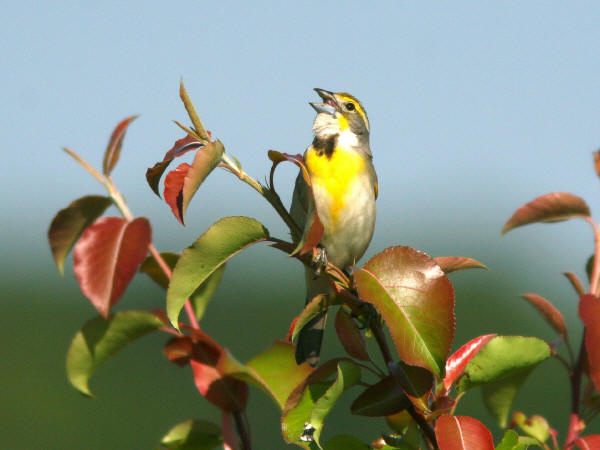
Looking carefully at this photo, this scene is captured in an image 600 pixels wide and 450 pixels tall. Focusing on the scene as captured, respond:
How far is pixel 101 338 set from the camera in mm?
2105

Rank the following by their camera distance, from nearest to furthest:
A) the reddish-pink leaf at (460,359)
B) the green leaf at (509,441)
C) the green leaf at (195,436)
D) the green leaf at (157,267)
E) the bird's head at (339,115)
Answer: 1. the green leaf at (509,441)
2. the reddish-pink leaf at (460,359)
3. the green leaf at (195,436)
4. the green leaf at (157,267)
5. the bird's head at (339,115)

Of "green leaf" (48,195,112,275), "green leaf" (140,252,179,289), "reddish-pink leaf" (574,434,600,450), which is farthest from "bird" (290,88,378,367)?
"reddish-pink leaf" (574,434,600,450)

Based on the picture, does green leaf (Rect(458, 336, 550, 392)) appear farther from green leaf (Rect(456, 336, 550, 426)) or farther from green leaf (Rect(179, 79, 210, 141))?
green leaf (Rect(179, 79, 210, 141))

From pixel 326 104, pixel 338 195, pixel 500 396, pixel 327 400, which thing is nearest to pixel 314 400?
pixel 327 400

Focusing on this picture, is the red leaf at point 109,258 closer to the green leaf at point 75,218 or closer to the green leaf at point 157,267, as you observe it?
the green leaf at point 75,218

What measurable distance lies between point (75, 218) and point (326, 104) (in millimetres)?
1851

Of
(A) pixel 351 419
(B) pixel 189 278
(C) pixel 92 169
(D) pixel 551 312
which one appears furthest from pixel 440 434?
(A) pixel 351 419

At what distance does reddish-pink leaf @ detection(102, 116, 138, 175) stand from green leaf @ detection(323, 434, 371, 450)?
971mm

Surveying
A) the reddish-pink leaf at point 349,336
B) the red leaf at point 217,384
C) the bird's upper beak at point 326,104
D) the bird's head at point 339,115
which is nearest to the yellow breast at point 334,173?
the bird's head at point 339,115

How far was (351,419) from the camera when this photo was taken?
413 inches

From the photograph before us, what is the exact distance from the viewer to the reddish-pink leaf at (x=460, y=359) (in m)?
1.76

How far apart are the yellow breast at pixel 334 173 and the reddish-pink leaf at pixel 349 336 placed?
1304mm

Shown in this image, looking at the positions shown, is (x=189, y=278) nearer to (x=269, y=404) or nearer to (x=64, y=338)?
(x=269, y=404)

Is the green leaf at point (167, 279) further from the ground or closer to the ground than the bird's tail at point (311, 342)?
further from the ground
